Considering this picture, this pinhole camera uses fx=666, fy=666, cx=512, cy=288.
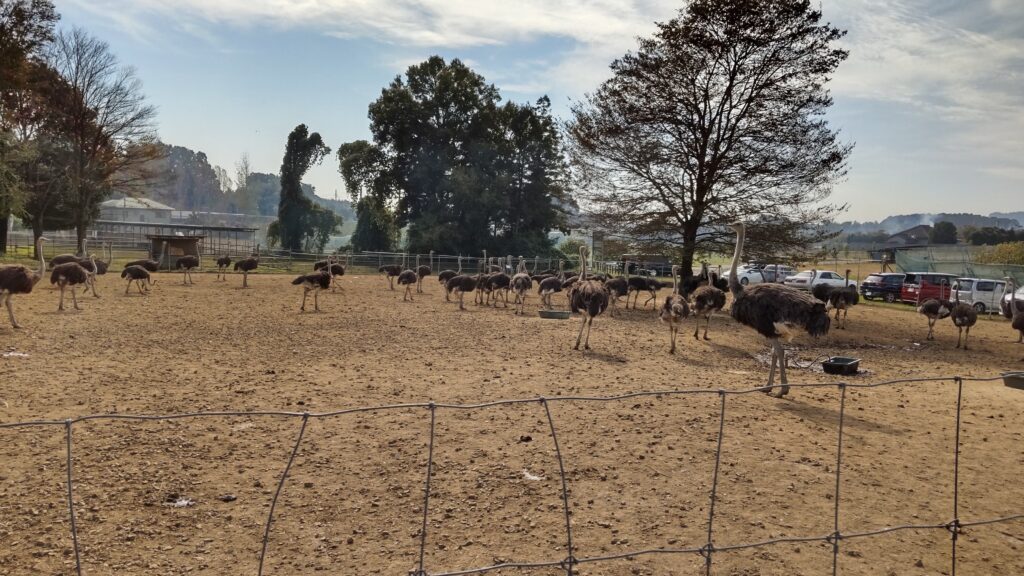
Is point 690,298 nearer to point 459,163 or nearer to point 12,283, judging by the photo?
point 12,283

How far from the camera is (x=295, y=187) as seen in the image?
55.2 metres

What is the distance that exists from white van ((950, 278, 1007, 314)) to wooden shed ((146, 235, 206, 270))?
119ft

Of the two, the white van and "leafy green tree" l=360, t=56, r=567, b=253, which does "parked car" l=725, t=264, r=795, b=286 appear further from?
"leafy green tree" l=360, t=56, r=567, b=253

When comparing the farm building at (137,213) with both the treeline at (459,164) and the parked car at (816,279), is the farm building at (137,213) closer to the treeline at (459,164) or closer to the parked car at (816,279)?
the treeline at (459,164)

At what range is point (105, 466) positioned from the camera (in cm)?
614

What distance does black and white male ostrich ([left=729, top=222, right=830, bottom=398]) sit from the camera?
30.1 ft

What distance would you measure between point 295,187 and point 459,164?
52.9 ft

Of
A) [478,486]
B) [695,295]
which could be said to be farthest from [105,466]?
[695,295]

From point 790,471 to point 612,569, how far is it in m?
2.86

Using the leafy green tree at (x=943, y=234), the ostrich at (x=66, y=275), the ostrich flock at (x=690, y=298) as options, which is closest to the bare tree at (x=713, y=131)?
the ostrich flock at (x=690, y=298)

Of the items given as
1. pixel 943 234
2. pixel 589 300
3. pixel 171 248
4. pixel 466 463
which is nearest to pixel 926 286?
pixel 589 300

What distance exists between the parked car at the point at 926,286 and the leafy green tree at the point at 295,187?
4382 centimetres

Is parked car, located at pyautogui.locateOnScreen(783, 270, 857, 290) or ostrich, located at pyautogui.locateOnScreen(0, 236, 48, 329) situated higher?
parked car, located at pyautogui.locateOnScreen(783, 270, 857, 290)

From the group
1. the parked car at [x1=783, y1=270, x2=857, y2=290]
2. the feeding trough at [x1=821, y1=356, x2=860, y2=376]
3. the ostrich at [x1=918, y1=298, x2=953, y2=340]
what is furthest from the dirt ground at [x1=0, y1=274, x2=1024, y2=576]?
the parked car at [x1=783, y1=270, x2=857, y2=290]
